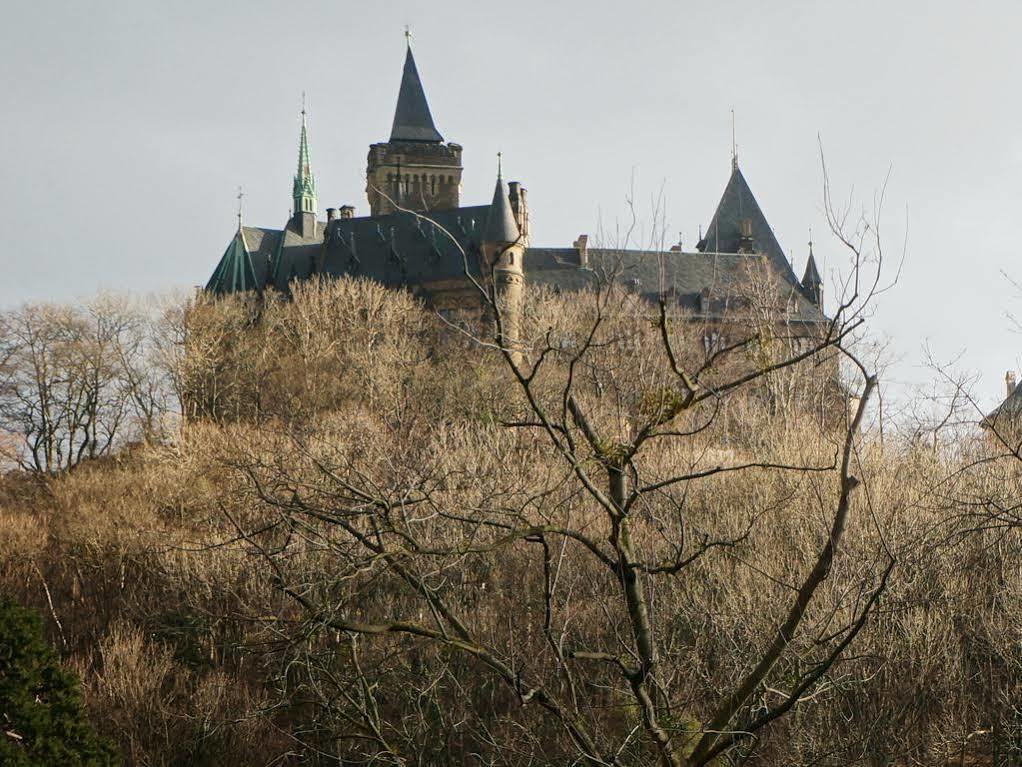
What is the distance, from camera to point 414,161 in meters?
78.4

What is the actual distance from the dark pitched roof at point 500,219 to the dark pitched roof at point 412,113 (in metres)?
17.7

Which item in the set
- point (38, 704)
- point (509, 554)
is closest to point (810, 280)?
point (509, 554)

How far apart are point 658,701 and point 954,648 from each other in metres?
11.5

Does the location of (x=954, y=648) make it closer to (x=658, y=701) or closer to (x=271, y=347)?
(x=658, y=701)

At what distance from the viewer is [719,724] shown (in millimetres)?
7359

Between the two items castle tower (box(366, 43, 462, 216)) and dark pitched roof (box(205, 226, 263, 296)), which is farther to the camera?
castle tower (box(366, 43, 462, 216))

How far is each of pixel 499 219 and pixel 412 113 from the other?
19869mm

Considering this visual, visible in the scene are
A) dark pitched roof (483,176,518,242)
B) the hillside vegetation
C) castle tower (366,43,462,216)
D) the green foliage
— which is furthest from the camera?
castle tower (366,43,462,216)

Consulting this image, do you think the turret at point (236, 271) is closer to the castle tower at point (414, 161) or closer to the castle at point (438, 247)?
the castle at point (438, 247)

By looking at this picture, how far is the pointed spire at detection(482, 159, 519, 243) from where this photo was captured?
62.0 m

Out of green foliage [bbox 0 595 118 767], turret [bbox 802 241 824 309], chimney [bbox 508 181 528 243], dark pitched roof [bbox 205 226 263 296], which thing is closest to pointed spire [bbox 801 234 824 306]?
turret [bbox 802 241 824 309]

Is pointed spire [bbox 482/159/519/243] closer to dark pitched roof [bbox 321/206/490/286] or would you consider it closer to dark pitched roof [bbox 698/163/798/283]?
dark pitched roof [bbox 321/206/490/286]

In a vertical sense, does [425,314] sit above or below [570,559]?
above

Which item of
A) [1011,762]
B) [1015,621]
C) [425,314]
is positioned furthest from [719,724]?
[425,314]
